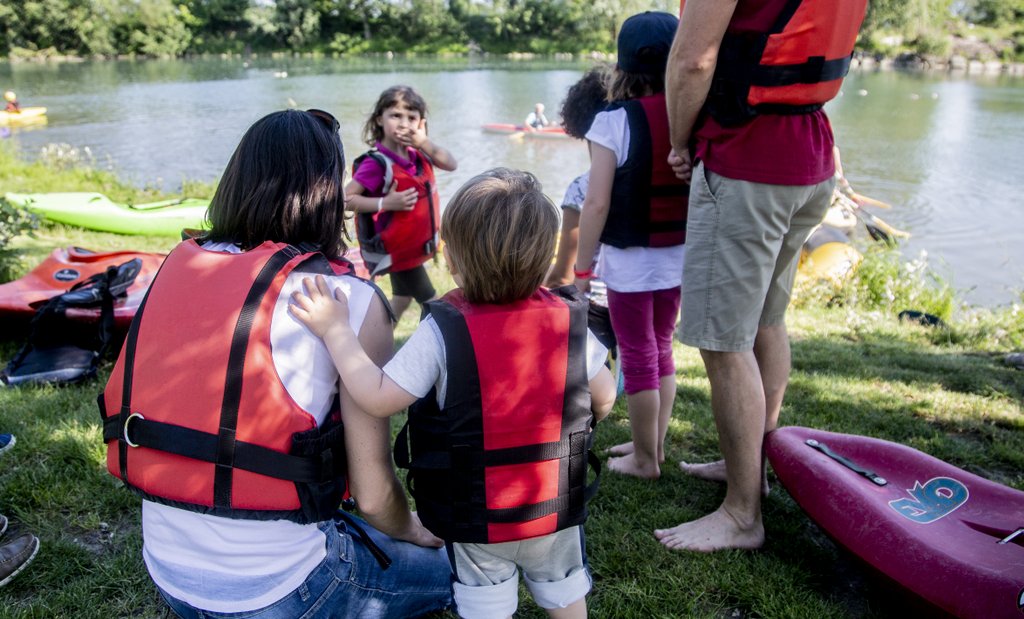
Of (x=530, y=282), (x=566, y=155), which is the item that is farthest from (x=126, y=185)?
(x=530, y=282)

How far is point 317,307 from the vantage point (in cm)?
163

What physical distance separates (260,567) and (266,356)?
0.49 metres

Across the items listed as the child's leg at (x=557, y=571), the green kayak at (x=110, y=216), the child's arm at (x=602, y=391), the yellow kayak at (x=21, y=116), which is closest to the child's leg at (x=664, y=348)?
the child's arm at (x=602, y=391)

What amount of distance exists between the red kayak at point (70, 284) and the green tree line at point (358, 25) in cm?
5159

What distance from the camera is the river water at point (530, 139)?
13812 millimetres

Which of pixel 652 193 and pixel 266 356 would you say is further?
pixel 652 193

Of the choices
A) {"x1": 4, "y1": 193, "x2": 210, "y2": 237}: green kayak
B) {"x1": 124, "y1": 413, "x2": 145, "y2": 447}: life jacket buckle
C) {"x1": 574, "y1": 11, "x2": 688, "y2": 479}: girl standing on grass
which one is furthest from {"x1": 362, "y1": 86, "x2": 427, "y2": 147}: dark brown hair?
{"x1": 4, "y1": 193, "x2": 210, "y2": 237}: green kayak

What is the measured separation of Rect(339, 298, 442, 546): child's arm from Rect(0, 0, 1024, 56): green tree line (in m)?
53.8

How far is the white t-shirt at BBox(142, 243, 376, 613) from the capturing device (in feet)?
5.37

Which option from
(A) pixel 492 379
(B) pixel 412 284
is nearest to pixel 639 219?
(A) pixel 492 379

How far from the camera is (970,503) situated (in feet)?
7.98

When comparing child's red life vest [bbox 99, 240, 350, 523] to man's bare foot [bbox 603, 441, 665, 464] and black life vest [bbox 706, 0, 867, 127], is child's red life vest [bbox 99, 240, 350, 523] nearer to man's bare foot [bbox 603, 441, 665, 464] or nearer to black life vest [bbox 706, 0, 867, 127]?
black life vest [bbox 706, 0, 867, 127]

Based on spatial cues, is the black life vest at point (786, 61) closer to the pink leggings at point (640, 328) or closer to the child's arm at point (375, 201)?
the pink leggings at point (640, 328)

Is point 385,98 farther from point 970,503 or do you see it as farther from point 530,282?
point 970,503
